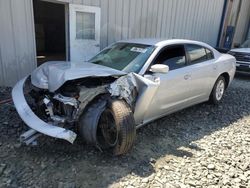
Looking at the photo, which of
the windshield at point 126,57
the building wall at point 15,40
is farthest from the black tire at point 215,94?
the building wall at point 15,40

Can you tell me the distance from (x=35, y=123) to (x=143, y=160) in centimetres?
142

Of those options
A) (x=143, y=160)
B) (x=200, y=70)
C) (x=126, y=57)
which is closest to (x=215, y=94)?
(x=200, y=70)

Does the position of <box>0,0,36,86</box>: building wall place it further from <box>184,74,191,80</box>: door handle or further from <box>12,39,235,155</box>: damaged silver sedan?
<box>184,74,191,80</box>: door handle

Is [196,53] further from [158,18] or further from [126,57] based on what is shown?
[158,18]

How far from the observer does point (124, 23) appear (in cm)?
709

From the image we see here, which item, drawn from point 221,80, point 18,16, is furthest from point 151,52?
point 18,16

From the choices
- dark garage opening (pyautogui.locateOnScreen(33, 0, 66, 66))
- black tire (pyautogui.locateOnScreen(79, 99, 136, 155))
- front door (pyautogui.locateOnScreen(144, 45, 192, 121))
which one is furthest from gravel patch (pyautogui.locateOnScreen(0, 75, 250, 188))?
→ dark garage opening (pyautogui.locateOnScreen(33, 0, 66, 66))

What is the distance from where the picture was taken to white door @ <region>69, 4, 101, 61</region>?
6031 millimetres

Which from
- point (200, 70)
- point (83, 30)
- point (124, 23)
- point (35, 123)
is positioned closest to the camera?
point (35, 123)

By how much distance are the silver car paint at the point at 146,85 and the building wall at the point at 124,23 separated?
2.04 m

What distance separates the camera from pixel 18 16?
5.16 m

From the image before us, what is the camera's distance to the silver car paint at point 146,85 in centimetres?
300

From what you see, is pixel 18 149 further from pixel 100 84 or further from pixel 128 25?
pixel 128 25

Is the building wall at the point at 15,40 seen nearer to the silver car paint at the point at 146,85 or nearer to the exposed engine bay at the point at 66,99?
the silver car paint at the point at 146,85
